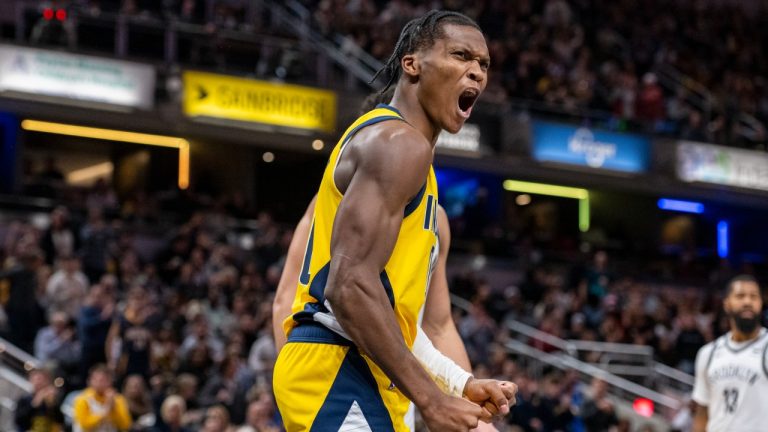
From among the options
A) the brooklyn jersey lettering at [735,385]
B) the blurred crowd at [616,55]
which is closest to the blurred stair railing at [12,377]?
the brooklyn jersey lettering at [735,385]

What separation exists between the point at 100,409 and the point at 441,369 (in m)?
7.53

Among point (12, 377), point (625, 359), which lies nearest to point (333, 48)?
point (625, 359)

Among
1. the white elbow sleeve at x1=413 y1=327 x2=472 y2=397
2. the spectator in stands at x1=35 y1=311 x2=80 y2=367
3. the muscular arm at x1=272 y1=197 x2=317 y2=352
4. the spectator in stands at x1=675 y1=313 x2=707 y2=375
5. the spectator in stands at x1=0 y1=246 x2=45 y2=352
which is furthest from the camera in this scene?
the spectator in stands at x1=675 y1=313 x2=707 y2=375

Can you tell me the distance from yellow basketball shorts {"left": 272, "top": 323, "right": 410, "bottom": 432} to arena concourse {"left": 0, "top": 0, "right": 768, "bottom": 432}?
23.2 ft

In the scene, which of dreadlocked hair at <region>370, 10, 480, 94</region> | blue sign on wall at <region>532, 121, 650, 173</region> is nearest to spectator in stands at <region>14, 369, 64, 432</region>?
dreadlocked hair at <region>370, 10, 480, 94</region>

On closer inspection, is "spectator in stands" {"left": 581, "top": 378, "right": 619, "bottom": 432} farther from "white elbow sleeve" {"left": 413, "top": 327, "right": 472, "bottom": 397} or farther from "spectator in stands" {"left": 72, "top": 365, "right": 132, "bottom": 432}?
"white elbow sleeve" {"left": 413, "top": 327, "right": 472, "bottom": 397}

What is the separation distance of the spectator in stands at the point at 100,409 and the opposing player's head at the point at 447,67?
7.44 metres

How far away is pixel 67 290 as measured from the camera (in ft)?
44.8

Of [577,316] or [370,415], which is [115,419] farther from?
[577,316]

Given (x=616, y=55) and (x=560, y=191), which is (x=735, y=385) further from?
(x=560, y=191)

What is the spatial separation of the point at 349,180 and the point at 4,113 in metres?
20.3

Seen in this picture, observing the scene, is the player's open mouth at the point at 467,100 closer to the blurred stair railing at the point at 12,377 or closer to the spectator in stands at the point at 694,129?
the blurred stair railing at the point at 12,377

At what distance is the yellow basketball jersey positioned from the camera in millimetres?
3717

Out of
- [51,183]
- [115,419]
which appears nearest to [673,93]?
[51,183]
